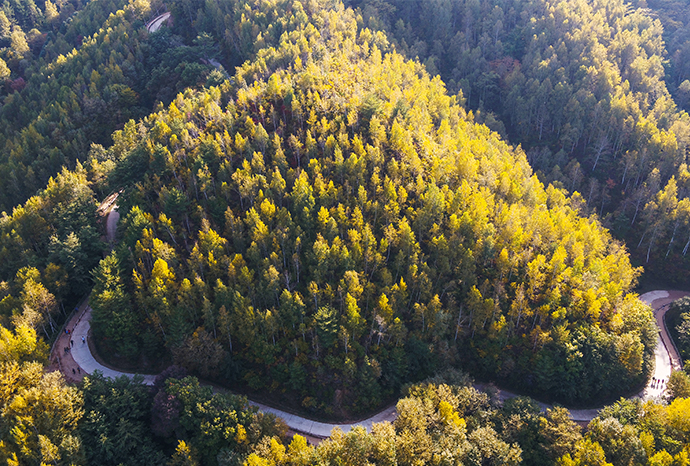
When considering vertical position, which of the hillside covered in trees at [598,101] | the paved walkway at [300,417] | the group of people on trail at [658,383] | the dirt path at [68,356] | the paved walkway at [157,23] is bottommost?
the dirt path at [68,356]

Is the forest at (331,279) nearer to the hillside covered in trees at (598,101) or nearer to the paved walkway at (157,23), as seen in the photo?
the hillside covered in trees at (598,101)

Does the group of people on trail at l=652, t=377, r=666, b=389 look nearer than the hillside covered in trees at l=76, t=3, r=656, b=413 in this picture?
No

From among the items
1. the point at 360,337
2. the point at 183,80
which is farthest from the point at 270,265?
the point at 183,80

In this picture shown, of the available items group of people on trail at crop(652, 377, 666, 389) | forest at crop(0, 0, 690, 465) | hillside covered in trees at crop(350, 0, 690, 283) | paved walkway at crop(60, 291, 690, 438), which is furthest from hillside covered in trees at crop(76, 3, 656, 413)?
hillside covered in trees at crop(350, 0, 690, 283)

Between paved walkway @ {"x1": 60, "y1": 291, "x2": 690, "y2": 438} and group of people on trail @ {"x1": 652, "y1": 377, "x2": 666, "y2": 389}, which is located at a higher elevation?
group of people on trail @ {"x1": 652, "y1": 377, "x2": 666, "y2": 389}

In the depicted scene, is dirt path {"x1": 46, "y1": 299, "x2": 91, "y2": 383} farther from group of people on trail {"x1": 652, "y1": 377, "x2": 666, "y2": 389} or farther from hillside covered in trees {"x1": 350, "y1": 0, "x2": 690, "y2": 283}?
hillside covered in trees {"x1": 350, "y1": 0, "x2": 690, "y2": 283}

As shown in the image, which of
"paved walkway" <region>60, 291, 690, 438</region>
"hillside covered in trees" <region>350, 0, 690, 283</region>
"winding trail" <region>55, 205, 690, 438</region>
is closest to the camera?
"paved walkway" <region>60, 291, 690, 438</region>

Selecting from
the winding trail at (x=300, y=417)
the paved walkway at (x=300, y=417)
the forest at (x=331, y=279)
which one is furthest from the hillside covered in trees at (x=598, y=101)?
the paved walkway at (x=300, y=417)

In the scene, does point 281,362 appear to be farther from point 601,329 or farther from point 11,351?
point 601,329

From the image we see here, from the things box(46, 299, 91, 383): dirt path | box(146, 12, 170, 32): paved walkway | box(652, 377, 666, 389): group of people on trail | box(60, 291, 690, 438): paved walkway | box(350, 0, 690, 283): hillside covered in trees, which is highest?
box(350, 0, 690, 283): hillside covered in trees

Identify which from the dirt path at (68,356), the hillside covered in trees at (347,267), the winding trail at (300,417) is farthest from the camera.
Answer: the hillside covered in trees at (347,267)
